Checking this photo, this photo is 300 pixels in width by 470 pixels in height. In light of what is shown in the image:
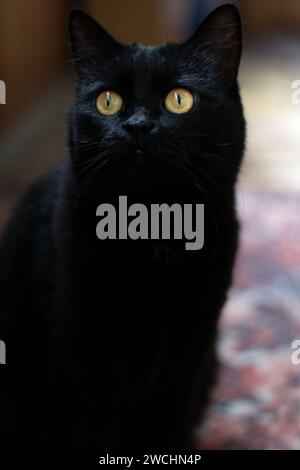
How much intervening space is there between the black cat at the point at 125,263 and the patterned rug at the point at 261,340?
0.39ft

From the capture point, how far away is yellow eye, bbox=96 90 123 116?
0.95 m

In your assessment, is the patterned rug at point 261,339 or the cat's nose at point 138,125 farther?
the patterned rug at point 261,339

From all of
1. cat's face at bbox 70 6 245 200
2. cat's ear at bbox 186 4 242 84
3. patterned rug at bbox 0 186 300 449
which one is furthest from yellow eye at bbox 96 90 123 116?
patterned rug at bbox 0 186 300 449

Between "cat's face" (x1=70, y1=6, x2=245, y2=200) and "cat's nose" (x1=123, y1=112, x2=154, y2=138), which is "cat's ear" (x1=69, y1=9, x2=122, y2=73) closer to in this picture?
"cat's face" (x1=70, y1=6, x2=245, y2=200)

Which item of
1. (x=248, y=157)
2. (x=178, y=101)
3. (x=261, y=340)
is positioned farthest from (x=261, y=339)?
(x=178, y=101)

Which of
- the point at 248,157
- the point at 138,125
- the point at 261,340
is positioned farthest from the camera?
the point at 261,340

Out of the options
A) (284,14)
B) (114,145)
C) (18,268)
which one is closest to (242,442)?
(18,268)

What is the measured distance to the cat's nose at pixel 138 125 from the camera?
0.88 metres

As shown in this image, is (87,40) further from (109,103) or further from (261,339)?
(261,339)

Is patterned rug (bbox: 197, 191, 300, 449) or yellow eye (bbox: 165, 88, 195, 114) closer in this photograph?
yellow eye (bbox: 165, 88, 195, 114)

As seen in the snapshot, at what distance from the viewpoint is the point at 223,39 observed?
99cm

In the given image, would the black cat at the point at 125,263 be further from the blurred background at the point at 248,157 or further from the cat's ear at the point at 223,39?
the blurred background at the point at 248,157

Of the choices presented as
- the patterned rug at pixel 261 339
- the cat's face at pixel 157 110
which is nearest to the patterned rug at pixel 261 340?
the patterned rug at pixel 261 339

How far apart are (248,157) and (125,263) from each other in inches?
10.9
